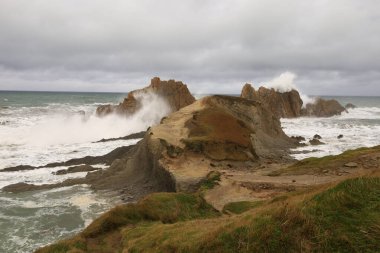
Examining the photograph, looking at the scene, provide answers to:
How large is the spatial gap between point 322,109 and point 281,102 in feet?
44.1

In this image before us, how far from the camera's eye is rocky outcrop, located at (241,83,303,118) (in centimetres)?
7729

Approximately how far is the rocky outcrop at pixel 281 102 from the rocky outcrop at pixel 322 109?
10.9ft

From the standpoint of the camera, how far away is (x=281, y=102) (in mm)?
79812

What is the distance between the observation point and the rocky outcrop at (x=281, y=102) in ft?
A: 254

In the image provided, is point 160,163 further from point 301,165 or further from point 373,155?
point 373,155

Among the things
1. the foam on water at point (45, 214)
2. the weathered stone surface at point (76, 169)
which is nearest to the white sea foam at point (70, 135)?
the weathered stone surface at point (76, 169)

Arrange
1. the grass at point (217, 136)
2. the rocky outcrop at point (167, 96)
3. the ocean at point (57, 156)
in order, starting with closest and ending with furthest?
the ocean at point (57, 156) < the grass at point (217, 136) < the rocky outcrop at point (167, 96)

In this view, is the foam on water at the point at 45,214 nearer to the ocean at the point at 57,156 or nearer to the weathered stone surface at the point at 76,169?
the ocean at the point at 57,156

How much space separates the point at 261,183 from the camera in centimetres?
1969

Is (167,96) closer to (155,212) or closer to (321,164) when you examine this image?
(321,164)

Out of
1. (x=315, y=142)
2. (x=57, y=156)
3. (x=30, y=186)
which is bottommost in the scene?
(x=30, y=186)

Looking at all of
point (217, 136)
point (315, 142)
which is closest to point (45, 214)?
point (217, 136)

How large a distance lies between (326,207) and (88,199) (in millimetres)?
18283

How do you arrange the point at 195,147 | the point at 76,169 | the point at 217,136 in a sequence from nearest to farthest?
the point at 195,147 < the point at 217,136 < the point at 76,169
